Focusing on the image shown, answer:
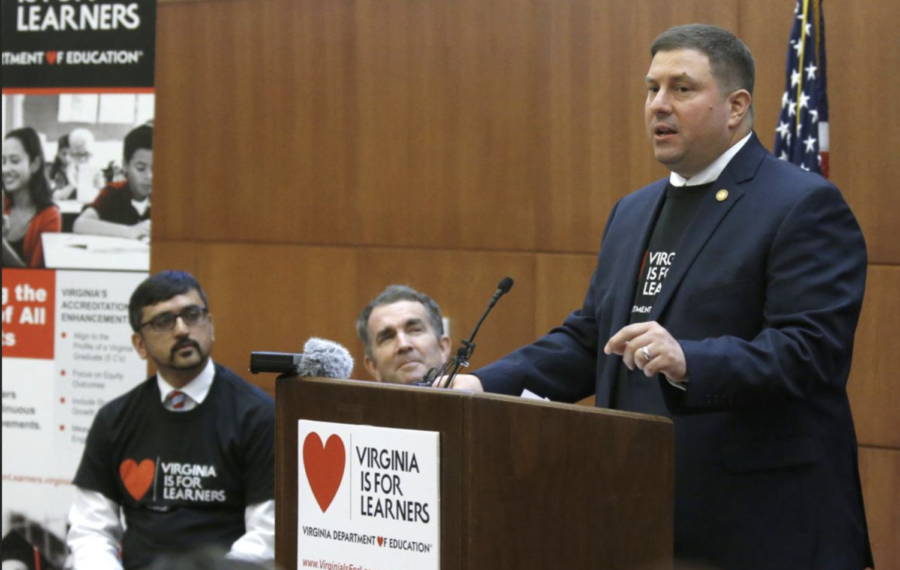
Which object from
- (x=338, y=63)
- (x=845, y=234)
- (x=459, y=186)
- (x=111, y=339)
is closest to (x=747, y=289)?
(x=845, y=234)

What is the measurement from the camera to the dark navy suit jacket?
200 centimetres

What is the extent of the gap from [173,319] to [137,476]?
1.64ft

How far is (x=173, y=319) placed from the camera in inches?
149

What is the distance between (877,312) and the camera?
154 inches

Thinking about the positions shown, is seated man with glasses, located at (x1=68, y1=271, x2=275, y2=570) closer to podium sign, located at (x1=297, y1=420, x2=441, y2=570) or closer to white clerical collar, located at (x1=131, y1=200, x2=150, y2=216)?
podium sign, located at (x1=297, y1=420, x2=441, y2=570)

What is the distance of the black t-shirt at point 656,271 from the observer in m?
2.19

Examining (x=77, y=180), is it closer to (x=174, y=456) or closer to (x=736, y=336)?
(x=174, y=456)

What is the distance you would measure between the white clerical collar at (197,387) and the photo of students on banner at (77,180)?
1.75 meters

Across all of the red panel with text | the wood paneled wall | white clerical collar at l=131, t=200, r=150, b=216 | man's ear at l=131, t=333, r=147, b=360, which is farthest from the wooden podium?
the red panel with text

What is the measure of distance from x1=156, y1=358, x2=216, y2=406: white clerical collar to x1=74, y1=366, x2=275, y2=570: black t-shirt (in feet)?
0.07

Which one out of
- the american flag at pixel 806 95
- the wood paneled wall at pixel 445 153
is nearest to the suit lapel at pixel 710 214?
the american flag at pixel 806 95

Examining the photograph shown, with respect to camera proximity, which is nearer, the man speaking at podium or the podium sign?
the podium sign

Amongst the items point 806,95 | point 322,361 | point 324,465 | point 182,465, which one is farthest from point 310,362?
point 806,95

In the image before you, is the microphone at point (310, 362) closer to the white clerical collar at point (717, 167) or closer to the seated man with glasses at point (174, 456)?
the white clerical collar at point (717, 167)
